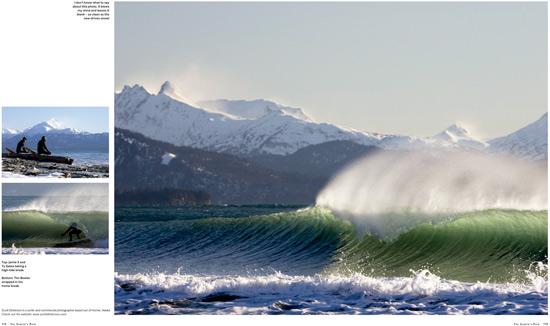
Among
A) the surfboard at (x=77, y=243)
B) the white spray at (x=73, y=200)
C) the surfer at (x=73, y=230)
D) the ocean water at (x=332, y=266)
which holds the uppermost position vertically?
the white spray at (x=73, y=200)

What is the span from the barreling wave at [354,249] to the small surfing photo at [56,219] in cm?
335

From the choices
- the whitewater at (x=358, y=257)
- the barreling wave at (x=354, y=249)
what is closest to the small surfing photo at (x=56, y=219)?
the whitewater at (x=358, y=257)

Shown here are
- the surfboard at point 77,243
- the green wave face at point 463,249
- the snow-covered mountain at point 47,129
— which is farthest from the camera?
the green wave face at point 463,249

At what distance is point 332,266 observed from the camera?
2161 cm

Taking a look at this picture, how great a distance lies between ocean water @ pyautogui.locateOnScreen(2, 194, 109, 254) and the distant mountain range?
1.10 m

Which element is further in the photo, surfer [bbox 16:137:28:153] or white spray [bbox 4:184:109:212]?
surfer [bbox 16:137:28:153]

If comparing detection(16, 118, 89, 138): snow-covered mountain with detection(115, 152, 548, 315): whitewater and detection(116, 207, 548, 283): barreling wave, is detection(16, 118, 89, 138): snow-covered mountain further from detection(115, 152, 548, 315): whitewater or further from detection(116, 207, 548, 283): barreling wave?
detection(116, 207, 548, 283): barreling wave

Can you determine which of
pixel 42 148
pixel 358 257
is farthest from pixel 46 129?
pixel 358 257

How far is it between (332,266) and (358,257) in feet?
4.43

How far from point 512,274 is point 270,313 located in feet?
25.3

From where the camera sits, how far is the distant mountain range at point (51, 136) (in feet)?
46.2

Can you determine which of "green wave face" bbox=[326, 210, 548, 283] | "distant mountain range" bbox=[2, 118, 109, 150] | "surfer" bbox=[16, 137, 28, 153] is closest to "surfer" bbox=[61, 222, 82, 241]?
"distant mountain range" bbox=[2, 118, 109, 150]

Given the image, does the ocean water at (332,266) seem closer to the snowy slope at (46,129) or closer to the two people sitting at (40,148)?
the two people sitting at (40,148)

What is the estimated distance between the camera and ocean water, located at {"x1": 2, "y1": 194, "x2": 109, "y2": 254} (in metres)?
14.7
